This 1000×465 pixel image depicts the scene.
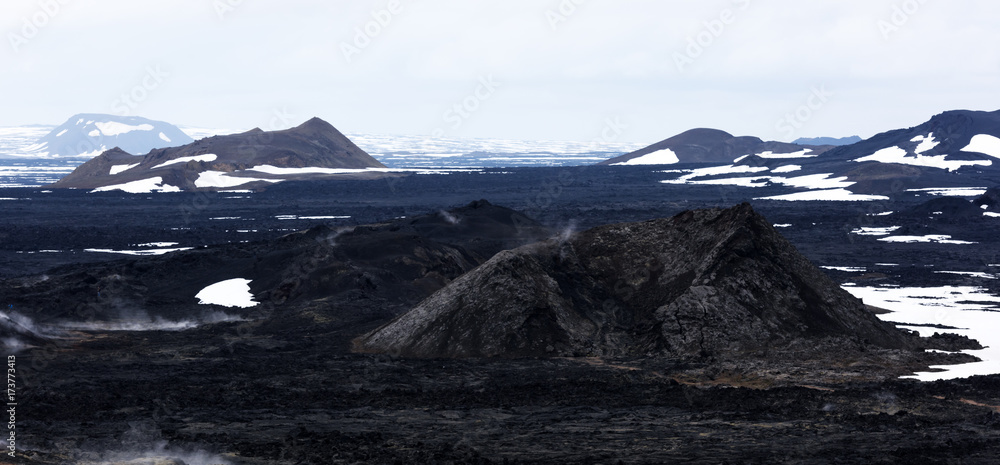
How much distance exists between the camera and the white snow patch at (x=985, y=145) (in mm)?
164125

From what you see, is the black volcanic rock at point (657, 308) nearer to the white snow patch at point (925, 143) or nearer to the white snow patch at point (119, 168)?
the white snow patch at point (119, 168)

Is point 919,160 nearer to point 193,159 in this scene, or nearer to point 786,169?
point 786,169

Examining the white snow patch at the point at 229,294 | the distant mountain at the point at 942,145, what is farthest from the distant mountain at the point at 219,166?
the white snow patch at the point at 229,294

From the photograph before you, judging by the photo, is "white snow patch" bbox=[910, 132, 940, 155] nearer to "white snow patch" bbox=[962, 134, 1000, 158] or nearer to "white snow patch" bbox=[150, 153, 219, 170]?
"white snow patch" bbox=[962, 134, 1000, 158]

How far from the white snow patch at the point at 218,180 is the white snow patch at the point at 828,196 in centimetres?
7509

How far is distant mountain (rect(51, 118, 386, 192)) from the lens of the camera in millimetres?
147625

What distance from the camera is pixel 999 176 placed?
142 meters

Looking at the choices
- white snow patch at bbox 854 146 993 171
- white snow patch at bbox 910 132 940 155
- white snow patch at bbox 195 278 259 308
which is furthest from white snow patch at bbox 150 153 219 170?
white snow patch at bbox 195 278 259 308

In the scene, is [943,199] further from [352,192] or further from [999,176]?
[352,192]

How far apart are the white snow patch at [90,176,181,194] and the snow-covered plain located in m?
111

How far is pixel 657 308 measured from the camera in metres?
33.5

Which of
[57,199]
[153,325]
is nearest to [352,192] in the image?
[57,199]

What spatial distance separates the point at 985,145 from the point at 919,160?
52.5ft

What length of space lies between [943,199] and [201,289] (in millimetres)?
66657
